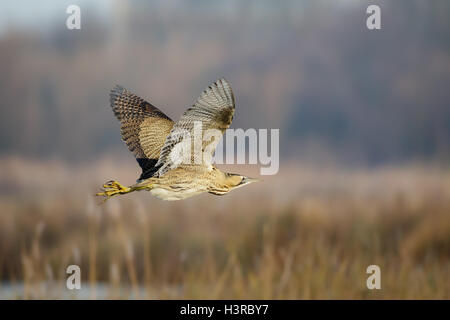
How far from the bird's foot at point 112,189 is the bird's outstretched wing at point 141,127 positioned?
104 millimetres

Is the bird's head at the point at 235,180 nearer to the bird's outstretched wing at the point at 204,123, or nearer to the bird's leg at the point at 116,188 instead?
the bird's outstretched wing at the point at 204,123

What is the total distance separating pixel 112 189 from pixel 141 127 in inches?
20.7

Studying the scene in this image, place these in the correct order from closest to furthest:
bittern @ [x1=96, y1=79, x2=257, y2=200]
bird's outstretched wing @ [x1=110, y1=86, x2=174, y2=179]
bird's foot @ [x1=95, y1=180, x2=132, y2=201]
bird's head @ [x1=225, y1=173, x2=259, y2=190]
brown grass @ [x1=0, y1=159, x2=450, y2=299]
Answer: bird's foot @ [x1=95, y1=180, x2=132, y2=201] → bittern @ [x1=96, y1=79, x2=257, y2=200] → bird's head @ [x1=225, y1=173, x2=259, y2=190] → bird's outstretched wing @ [x1=110, y1=86, x2=174, y2=179] → brown grass @ [x1=0, y1=159, x2=450, y2=299]

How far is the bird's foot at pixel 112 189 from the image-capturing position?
1.24m

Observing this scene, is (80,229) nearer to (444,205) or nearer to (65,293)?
(65,293)

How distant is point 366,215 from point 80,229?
12.4 ft

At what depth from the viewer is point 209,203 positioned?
289 inches

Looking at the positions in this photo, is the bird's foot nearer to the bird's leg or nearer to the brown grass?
the bird's leg

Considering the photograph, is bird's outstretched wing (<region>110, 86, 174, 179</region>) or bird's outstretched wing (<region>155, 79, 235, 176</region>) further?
bird's outstretched wing (<region>110, 86, 174, 179</region>)

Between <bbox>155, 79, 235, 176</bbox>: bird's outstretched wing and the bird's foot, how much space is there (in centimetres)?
9

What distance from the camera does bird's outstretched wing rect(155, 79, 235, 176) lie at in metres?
1.39

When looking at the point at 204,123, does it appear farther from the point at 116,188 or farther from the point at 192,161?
the point at 116,188

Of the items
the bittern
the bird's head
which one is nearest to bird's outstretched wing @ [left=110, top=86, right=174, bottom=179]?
the bittern
